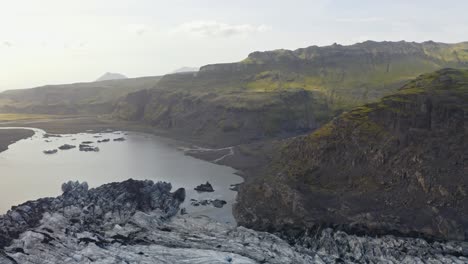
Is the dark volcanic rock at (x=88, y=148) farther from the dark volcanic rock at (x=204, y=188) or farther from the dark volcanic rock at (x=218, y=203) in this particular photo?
the dark volcanic rock at (x=218, y=203)

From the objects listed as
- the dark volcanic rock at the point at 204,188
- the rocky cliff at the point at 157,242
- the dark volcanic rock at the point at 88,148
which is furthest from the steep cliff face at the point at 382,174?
the dark volcanic rock at the point at 88,148

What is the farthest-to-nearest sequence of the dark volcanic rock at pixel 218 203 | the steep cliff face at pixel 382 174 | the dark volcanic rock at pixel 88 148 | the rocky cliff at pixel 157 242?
the dark volcanic rock at pixel 88 148
the dark volcanic rock at pixel 218 203
the steep cliff face at pixel 382 174
the rocky cliff at pixel 157 242

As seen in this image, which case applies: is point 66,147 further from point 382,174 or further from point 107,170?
point 382,174

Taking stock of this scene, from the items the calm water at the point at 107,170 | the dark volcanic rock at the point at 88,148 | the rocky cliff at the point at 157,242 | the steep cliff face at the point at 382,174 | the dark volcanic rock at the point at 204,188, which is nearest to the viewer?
the rocky cliff at the point at 157,242

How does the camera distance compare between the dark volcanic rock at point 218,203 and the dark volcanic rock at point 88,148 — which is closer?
the dark volcanic rock at point 218,203

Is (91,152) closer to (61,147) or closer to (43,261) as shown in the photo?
(61,147)

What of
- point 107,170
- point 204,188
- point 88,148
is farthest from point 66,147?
point 204,188
